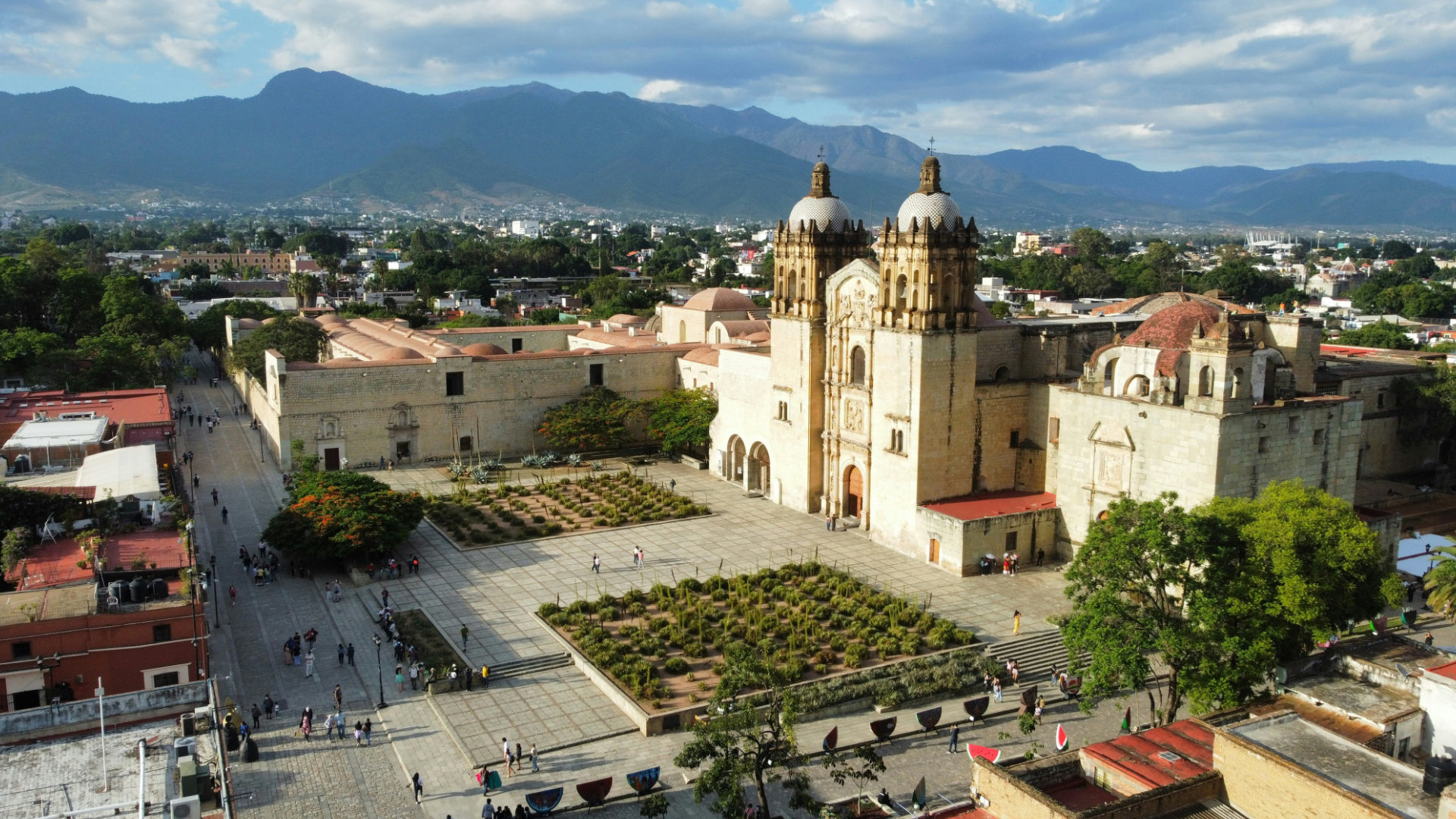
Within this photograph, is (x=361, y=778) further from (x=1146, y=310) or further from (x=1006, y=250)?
(x=1006, y=250)

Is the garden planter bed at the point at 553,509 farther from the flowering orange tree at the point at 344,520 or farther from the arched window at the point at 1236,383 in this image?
the arched window at the point at 1236,383

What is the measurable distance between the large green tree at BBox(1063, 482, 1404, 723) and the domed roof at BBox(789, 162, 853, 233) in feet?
66.0

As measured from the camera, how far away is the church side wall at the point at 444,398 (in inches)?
1679

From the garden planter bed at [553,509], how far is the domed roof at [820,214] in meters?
10.9

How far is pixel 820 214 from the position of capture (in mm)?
37938

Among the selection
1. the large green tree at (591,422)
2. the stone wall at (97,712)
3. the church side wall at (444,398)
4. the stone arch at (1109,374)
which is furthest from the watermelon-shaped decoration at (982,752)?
the church side wall at (444,398)

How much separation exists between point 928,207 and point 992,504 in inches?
370

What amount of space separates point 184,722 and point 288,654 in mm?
8555

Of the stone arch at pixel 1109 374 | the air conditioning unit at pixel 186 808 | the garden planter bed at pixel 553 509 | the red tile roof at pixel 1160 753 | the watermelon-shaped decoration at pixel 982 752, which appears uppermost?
the stone arch at pixel 1109 374

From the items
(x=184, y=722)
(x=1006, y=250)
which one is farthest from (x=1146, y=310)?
(x=1006, y=250)

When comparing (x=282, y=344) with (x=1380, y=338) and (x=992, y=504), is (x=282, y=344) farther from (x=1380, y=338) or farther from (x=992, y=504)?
(x=1380, y=338)

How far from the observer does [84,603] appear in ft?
65.6

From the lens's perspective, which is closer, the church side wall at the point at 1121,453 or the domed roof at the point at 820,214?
the church side wall at the point at 1121,453

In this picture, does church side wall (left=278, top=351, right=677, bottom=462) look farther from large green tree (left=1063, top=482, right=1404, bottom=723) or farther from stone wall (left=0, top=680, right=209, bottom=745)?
large green tree (left=1063, top=482, right=1404, bottom=723)
